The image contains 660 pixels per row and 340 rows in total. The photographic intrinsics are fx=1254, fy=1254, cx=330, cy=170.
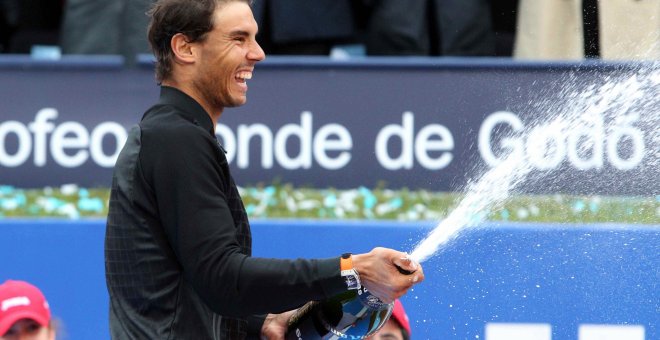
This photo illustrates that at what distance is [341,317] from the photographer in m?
2.78

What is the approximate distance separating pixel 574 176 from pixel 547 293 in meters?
1.24

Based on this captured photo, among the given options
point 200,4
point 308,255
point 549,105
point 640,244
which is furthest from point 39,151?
point 200,4

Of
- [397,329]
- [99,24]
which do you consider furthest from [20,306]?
[99,24]

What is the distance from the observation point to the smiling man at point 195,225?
2432mm

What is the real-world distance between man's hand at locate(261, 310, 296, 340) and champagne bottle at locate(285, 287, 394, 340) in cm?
2

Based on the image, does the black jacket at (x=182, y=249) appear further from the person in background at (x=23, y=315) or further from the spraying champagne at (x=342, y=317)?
the person in background at (x=23, y=315)

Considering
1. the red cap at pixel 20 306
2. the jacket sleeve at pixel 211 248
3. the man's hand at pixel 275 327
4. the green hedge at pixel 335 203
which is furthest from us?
the green hedge at pixel 335 203

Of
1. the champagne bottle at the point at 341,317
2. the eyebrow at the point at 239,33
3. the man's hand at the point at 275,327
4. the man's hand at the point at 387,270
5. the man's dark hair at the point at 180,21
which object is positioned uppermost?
the man's dark hair at the point at 180,21

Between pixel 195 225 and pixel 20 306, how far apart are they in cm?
144

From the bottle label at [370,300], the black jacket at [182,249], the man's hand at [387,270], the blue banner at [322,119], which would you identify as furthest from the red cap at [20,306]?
the blue banner at [322,119]

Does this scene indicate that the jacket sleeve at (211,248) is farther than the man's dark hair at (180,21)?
No

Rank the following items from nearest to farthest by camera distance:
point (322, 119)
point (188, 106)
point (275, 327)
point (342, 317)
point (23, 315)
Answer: point (188, 106)
point (342, 317)
point (275, 327)
point (23, 315)
point (322, 119)

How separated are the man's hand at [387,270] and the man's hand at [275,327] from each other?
503mm

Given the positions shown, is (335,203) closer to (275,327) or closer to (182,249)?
(275,327)
